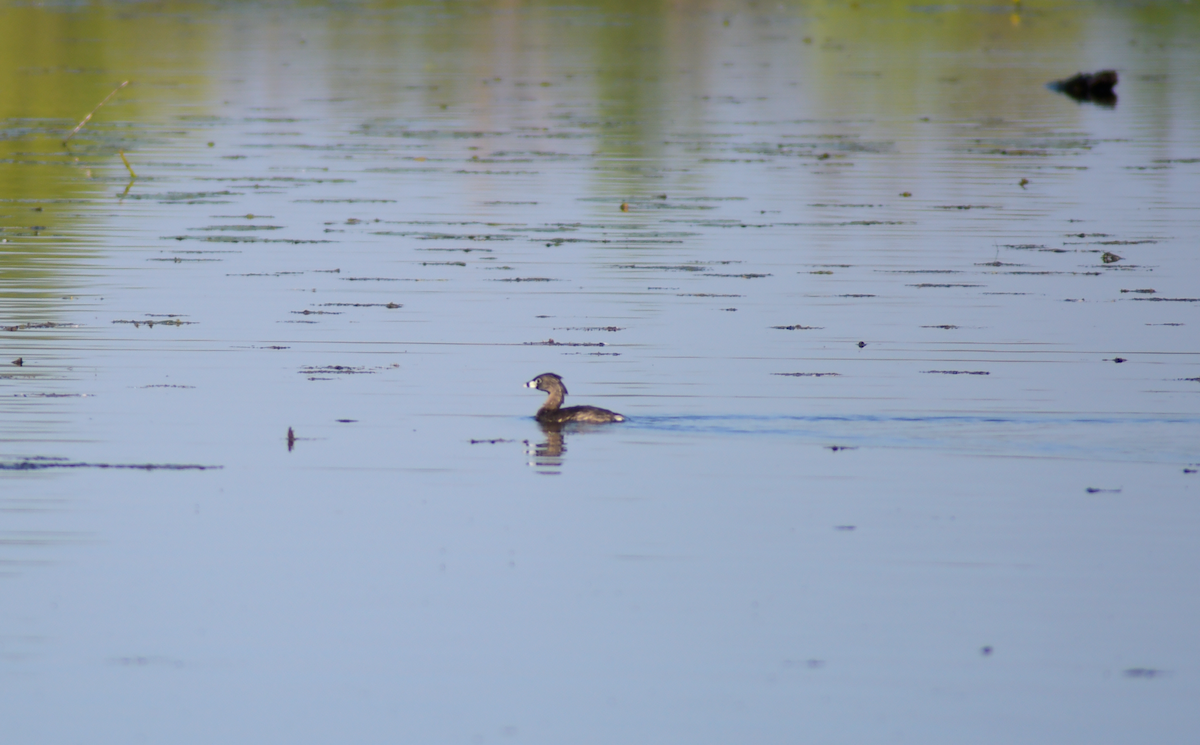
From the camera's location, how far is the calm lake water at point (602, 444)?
852cm

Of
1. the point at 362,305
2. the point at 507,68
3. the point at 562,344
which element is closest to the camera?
the point at 562,344

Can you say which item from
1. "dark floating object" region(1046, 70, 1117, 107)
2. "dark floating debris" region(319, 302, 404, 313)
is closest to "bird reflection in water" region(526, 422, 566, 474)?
"dark floating debris" region(319, 302, 404, 313)

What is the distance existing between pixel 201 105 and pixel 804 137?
1415cm

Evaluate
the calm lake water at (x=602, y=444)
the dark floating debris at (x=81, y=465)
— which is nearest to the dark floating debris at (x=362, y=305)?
the calm lake water at (x=602, y=444)

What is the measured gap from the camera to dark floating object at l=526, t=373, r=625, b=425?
13234 mm

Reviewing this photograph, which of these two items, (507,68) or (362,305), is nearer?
(362,305)

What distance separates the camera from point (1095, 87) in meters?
42.8

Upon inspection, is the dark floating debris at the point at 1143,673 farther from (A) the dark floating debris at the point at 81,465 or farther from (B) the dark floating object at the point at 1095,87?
(B) the dark floating object at the point at 1095,87

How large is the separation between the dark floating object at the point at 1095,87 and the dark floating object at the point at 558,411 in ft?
104

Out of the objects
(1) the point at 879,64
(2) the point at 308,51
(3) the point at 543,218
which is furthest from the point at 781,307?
(2) the point at 308,51

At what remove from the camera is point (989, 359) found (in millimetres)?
15797

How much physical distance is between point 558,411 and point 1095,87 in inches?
1286

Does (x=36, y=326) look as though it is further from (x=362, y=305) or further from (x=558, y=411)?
(x=558, y=411)

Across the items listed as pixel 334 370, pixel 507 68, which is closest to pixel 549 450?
pixel 334 370
